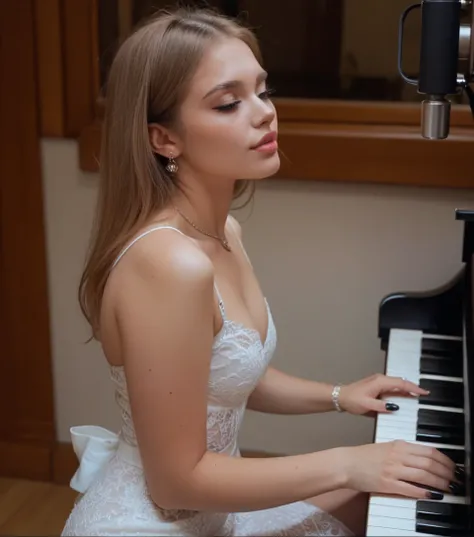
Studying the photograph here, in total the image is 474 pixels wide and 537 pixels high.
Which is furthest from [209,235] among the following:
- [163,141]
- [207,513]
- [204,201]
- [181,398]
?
[207,513]

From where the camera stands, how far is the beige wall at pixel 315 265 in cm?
195

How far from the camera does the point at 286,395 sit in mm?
1488

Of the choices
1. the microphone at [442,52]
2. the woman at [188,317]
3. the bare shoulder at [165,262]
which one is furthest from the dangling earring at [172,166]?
the microphone at [442,52]

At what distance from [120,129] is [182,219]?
0.16m

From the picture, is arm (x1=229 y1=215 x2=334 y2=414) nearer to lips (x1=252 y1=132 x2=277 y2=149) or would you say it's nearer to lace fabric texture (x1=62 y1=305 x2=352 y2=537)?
lace fabric texture (x1=62 y1=305 x2=352 y2=537)

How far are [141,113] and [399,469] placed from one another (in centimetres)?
60

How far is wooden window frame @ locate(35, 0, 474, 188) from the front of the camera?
1.87 meters

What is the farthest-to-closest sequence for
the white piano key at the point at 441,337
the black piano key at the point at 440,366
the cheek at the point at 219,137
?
1. the white piano key at the point at 441,337
2. the black piano key at the point at 440,366
3. the cheek at the point at 219,137

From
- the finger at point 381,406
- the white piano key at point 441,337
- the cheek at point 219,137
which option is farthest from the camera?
the white piano key at point 441,337

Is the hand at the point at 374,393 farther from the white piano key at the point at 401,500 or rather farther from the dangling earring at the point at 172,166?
the dangling earring at the point at 172,166

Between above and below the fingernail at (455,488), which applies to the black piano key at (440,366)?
above

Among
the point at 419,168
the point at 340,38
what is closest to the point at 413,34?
the point at 340,38

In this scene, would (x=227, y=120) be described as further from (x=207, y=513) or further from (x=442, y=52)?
(x=207, y=513)

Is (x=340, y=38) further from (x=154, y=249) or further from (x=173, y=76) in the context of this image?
(x=154, y=249)
